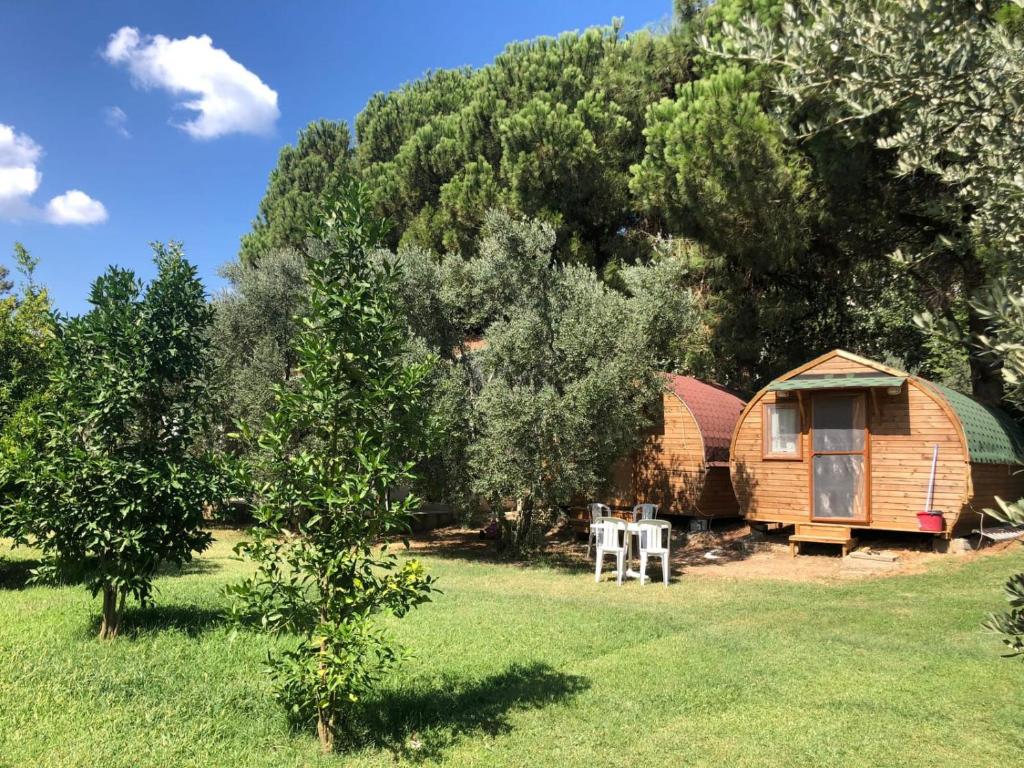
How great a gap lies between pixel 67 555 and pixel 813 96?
7.10m

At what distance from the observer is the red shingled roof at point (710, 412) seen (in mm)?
17031

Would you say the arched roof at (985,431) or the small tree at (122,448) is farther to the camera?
the arched roof at (985,431)

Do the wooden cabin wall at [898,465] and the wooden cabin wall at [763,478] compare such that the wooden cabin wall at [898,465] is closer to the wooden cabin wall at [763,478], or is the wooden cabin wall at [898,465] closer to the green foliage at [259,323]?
the wooden cabin wall at [763,478]

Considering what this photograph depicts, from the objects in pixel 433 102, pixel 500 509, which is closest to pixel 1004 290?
pixel 500 509

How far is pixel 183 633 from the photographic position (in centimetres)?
694

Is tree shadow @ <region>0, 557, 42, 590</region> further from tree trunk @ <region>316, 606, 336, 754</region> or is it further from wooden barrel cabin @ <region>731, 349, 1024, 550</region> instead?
wooden barrel cabin @ <region>731, 349, 1024, 550</region>

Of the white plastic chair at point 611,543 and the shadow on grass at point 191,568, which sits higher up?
the white plastic chair at point 611,543

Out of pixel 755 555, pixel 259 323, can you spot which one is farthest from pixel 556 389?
pixel 259 323

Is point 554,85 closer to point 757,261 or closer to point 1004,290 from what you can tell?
point 757,261

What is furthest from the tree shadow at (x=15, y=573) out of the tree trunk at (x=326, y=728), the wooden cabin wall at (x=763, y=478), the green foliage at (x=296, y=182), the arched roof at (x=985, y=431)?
the green foliage at (x=296, y=182)

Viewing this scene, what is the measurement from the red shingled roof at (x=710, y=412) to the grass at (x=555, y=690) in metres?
8.03

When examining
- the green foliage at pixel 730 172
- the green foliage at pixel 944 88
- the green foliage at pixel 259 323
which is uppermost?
the green foliage at pixel 730 172

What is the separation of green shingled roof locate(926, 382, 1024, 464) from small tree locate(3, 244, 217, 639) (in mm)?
12936

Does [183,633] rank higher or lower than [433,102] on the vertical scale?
lower
